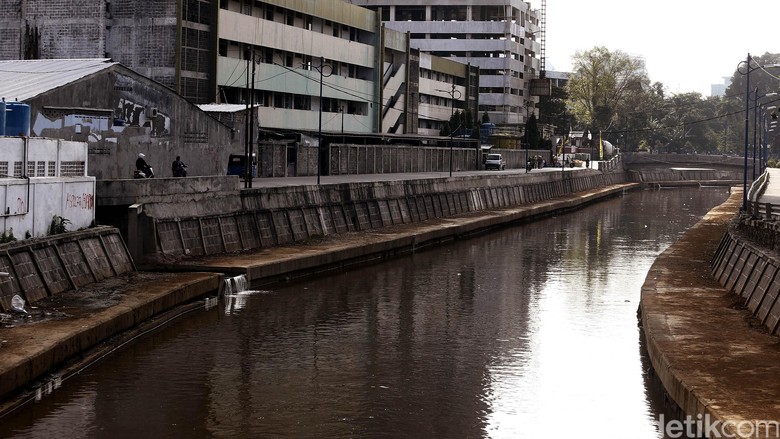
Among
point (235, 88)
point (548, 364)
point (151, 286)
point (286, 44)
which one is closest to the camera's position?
point (548, 364)

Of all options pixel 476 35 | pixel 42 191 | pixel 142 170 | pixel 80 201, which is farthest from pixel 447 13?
pixel 42 191

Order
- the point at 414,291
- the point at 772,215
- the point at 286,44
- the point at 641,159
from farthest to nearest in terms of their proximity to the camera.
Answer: the point at 641,159, the point at 286,44, the point at 772,215, the point at 414,291

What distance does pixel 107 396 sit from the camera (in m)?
22.9

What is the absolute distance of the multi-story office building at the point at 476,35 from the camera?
15525cm

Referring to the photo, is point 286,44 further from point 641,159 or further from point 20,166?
point 641,159

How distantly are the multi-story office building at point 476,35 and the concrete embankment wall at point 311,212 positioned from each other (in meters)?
71.4

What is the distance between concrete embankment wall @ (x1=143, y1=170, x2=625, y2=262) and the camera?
132ft

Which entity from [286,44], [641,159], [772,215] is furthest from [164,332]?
[641,159]

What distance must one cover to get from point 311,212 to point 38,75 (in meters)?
13.0

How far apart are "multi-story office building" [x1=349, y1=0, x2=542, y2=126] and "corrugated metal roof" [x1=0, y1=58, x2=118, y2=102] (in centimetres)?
10621

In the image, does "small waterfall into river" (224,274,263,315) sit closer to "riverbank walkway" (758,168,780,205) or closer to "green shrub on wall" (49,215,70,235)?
"green shrub on wall" (49,215,70,235)

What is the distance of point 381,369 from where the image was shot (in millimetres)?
26281

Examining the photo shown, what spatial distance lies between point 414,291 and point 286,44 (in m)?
48.2

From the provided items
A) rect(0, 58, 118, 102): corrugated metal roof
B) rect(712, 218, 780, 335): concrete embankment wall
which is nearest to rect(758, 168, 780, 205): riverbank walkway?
rect(712, 218, 780, 335): concrete embankment wall
